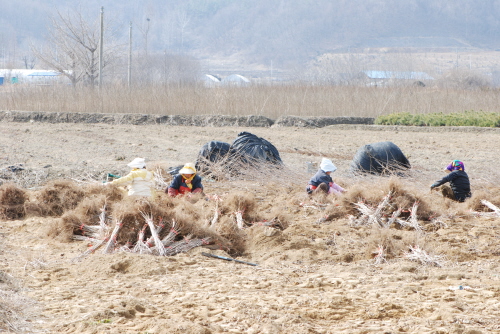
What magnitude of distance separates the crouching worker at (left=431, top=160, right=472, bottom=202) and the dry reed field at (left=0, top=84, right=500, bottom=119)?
668 inches

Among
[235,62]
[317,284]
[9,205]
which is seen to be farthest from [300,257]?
[235,62]

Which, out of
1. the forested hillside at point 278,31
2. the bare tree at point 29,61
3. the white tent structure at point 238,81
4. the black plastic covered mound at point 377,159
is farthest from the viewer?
the forested hillside at point 278,31

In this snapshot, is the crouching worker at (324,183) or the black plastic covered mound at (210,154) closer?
the crouching worker at (324,183)

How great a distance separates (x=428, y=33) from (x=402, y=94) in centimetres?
16483

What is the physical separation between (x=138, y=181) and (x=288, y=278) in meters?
3.64

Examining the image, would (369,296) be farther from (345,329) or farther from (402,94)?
(402,94)

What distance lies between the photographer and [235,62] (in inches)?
5827

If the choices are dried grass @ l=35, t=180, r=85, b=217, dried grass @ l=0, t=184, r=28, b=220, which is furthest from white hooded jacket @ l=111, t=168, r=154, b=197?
dried grass @ l=0, t=184, r=28, b=220

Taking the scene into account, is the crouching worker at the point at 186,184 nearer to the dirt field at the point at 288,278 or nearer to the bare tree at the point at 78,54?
the dirt field at the point at 288,278

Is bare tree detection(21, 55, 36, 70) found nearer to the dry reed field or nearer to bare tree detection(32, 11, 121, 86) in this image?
bare tree detection(32, 11, 121, 86)

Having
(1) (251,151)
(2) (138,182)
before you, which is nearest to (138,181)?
(2) (138,182)

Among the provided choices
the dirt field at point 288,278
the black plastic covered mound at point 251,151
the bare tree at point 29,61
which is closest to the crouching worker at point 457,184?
the dirt field at point 288,278

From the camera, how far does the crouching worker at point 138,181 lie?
342 inches

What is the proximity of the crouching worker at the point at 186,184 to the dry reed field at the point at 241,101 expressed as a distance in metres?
17.0
